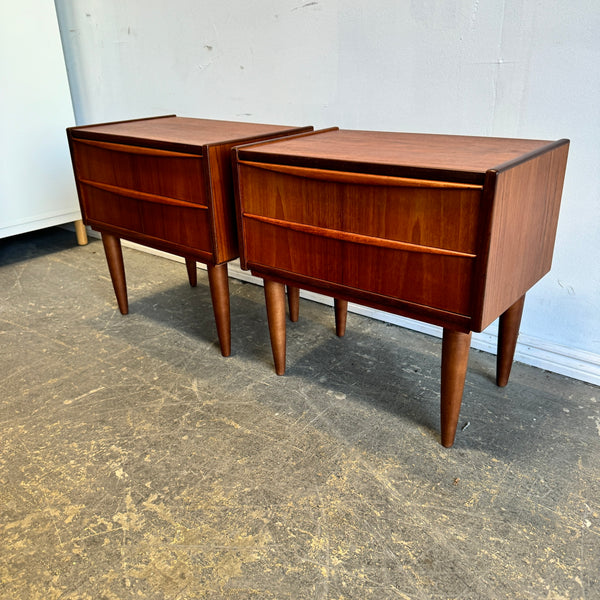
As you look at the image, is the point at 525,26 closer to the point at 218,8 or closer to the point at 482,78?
the point at 482,78

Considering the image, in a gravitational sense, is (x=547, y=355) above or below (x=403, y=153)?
below

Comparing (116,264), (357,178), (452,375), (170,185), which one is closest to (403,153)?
(357,178)

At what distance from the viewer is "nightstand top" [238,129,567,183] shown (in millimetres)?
880

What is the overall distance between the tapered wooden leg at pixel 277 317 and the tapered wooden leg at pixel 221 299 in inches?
5.9

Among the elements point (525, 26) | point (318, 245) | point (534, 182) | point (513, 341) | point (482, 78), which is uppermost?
point (525, 26)

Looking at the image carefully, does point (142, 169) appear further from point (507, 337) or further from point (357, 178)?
point (507, 337)

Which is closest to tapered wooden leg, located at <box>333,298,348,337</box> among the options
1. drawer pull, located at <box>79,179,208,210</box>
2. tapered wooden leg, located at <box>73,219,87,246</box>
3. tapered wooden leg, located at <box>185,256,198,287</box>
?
drawer pull, located at <box>79,179,208,210</box>

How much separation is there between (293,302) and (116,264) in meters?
0.55

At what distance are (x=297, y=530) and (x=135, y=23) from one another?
184 cm

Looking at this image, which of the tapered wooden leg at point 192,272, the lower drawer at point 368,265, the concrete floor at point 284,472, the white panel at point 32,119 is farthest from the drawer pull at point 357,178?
the white panel at point 32,119

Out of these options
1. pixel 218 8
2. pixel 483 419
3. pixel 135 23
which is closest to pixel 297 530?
pixel 483 419

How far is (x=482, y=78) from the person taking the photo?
128cm

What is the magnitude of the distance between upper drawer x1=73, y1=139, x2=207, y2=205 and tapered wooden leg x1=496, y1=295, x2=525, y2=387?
2.33 feet

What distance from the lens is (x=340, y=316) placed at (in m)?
1.51
